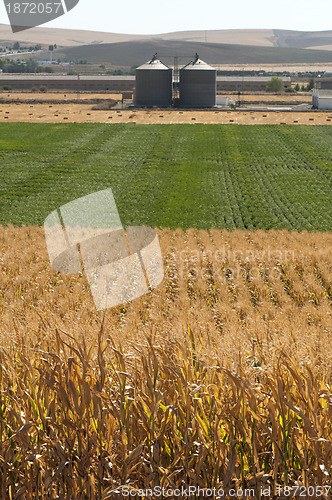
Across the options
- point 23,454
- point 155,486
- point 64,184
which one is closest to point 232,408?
point 155,486

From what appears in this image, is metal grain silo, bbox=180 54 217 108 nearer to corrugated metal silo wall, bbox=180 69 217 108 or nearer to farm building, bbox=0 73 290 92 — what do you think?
corrugated metal silo wall, bbox=180 69 217 108

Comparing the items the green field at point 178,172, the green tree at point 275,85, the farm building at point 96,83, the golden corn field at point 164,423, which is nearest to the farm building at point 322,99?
the green field at point 178,172

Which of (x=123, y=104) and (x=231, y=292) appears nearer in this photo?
(x=231, y=292)

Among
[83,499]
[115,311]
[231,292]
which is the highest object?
[83,499]

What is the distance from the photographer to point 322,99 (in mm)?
90125

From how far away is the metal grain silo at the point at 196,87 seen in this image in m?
94.1

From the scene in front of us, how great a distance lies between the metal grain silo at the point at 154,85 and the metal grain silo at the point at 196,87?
247cm

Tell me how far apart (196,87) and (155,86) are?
728cm

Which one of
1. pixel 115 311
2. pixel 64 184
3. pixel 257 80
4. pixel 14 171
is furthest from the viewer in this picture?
pixel 257 80

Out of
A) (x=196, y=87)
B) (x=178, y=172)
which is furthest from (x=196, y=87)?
(x=178, y=172)

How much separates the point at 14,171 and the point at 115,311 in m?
36.0

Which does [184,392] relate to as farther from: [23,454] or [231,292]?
[231,292]

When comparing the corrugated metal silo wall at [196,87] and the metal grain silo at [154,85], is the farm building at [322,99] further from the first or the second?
the metal grain silo at [154,85]

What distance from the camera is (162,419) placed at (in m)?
3.83
